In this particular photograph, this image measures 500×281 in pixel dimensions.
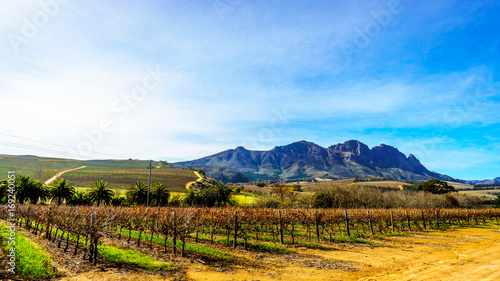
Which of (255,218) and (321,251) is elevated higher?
(255,218)

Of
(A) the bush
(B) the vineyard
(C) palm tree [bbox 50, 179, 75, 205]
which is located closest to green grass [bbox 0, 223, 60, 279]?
(B) the vineyard

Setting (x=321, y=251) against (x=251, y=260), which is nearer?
(x=251, y=260)

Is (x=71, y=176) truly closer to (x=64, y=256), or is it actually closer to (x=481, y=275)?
(x=64, y=256)

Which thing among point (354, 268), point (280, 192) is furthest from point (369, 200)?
point (354, 268)

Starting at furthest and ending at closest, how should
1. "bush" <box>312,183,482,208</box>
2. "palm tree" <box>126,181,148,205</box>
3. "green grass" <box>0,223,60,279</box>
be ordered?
"bush" <box>312,183,482,208</box>, "palm tree" <box>126,181,148,205</box>, "green grass" <box>0,223,60,279</box>

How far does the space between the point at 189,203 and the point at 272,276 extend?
48.5 meters

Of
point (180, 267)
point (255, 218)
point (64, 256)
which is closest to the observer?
point (180, 267)

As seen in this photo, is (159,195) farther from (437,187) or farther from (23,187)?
(437,187)

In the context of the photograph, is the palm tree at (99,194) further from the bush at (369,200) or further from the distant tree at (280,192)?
the bush at (369,200)

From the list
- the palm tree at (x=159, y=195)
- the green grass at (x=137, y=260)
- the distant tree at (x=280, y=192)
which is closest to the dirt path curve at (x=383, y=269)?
the green grass at (x=137, y=260)

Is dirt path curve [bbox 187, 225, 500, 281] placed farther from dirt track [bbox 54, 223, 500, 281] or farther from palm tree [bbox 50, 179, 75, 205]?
palm tree [bbox 50, 179, 75, 205]

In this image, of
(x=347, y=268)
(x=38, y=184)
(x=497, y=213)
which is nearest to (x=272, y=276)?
(x=347, y=268)

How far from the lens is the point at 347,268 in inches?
496

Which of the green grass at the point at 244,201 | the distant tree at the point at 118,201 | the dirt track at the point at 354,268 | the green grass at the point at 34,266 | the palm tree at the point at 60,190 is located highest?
the palm tree at the point at 60,190
